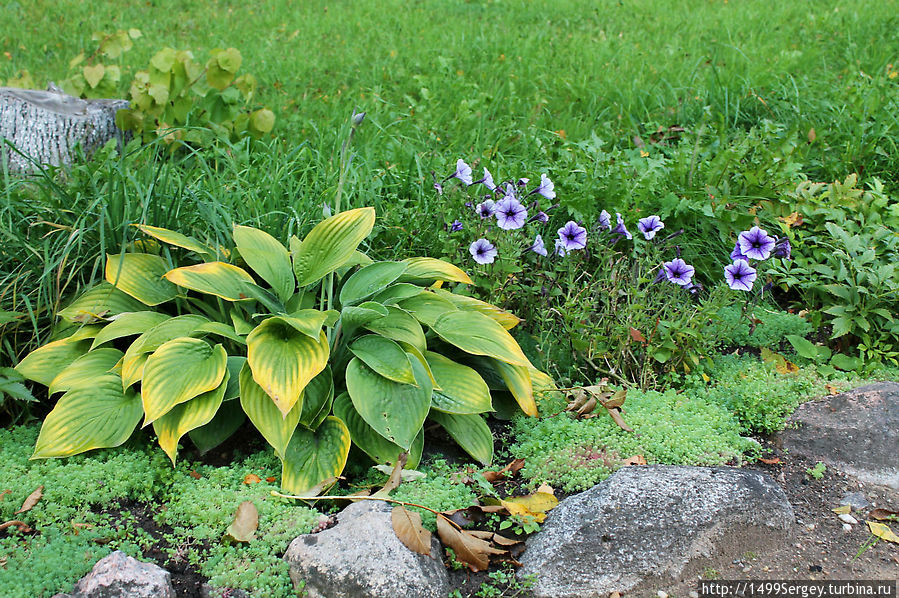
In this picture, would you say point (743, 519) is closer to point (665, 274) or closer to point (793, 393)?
point (793, 393)

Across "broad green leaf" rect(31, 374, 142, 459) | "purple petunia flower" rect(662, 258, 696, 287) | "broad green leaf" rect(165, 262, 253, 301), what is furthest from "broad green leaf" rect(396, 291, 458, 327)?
"broad green leaf" rect(31, 374, 142, 459)

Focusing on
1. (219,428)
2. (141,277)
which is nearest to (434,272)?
(219,428)

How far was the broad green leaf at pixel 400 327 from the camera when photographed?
2.64 m

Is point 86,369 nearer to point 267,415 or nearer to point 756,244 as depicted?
point 267,415

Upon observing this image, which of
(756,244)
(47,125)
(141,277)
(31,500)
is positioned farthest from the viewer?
(47,125)

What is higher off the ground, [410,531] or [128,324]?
[128,324]

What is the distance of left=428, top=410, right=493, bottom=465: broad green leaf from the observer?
103 inches

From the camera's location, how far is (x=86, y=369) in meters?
2.65

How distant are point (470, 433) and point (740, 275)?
1.34 m

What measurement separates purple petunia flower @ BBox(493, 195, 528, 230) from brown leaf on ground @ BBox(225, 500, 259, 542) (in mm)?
1546

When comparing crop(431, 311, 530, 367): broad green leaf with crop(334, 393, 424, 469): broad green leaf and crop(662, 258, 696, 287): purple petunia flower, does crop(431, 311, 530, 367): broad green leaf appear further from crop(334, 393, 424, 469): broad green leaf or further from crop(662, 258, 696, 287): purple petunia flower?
crop(662, 258, 696, 287): purple petunia flower

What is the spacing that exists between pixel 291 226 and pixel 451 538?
1.60 metres

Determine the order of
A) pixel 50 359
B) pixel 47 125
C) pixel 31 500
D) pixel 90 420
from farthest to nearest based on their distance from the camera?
pixel 47 125 → pixel 50 359 → pixel 90 420 → pixel 31 500

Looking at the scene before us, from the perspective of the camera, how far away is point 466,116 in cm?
477
